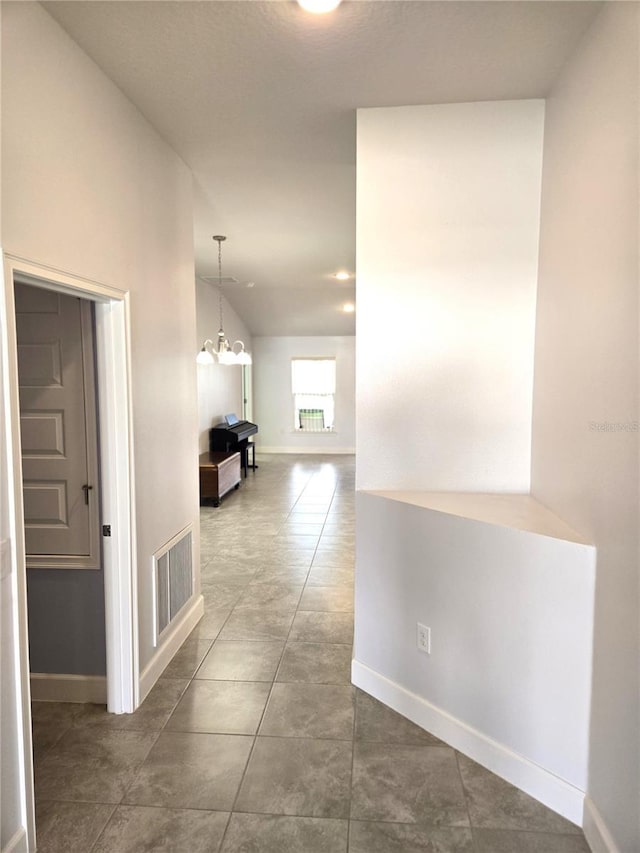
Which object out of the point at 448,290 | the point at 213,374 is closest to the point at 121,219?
the point at 448,290

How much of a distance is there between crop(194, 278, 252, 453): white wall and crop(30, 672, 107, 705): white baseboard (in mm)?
4316

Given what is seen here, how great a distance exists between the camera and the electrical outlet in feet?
7.88

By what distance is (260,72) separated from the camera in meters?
2.19

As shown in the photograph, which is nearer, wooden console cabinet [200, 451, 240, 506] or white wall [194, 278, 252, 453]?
wooden console cabinet [200, 451, 240, 506]

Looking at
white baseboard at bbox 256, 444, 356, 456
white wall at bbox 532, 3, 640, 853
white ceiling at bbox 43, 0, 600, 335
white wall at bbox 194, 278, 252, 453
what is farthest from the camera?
white baseboard at bbox 256, 444, 356, 456

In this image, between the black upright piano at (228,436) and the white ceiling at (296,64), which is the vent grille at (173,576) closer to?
the white ceiling at (296,64)

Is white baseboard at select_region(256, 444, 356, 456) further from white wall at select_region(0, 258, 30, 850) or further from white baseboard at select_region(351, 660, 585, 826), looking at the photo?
white wall at select_region(0, 258, 30, 850)

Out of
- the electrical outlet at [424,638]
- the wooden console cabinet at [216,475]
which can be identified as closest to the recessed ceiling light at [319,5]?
the electrical outlet at [424,638]

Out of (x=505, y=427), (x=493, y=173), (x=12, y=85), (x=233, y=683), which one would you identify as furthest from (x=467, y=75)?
(x=233, y=683)

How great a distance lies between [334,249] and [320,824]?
4.86m

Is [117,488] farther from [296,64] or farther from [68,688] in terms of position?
[296,64]

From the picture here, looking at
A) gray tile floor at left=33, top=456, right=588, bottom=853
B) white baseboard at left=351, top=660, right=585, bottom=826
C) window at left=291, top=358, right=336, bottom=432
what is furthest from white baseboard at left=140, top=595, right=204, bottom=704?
window at left=291, top=358, right=336, bottom=432

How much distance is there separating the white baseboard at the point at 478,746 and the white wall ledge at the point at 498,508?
0.88 m

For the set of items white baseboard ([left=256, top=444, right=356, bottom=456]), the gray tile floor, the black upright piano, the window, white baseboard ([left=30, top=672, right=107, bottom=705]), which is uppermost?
the window
